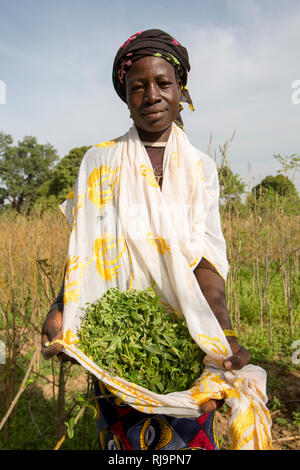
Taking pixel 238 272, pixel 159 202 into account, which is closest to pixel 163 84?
pixel 159 202

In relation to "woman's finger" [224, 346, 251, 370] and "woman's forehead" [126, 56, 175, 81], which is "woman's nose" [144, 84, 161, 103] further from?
"woman's finger" [224, 346, 251, 370]

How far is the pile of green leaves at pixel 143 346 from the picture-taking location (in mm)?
951

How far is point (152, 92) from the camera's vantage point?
111 centimetres

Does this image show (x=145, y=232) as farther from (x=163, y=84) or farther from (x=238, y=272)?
(x=238, y=272)

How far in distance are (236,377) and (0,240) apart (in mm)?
4239

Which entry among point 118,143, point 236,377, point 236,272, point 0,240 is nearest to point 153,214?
point 118,143

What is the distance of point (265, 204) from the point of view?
13.1ft

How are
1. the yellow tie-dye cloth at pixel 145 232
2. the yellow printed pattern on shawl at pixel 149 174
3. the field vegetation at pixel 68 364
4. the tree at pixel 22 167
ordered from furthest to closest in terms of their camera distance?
the tree at pixel 22 167 < the field vegetation at pixel 68 364 < the yellow printed pattern on shawl at pixel 149 174 < the yellow tie-dye cloth at pixel 145 232

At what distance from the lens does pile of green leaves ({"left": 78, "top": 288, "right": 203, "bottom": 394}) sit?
95 centimetres

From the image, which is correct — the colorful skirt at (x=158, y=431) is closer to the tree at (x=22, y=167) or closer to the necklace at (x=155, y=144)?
the necklace at (x=155, y=144)

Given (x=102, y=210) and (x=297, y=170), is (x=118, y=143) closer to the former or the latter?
(x=102, y=210)

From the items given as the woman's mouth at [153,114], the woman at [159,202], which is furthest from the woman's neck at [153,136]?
the woman's mouth at [153,114]

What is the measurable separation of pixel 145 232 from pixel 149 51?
0.64m

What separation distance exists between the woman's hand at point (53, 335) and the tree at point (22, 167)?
2532 centimetres
